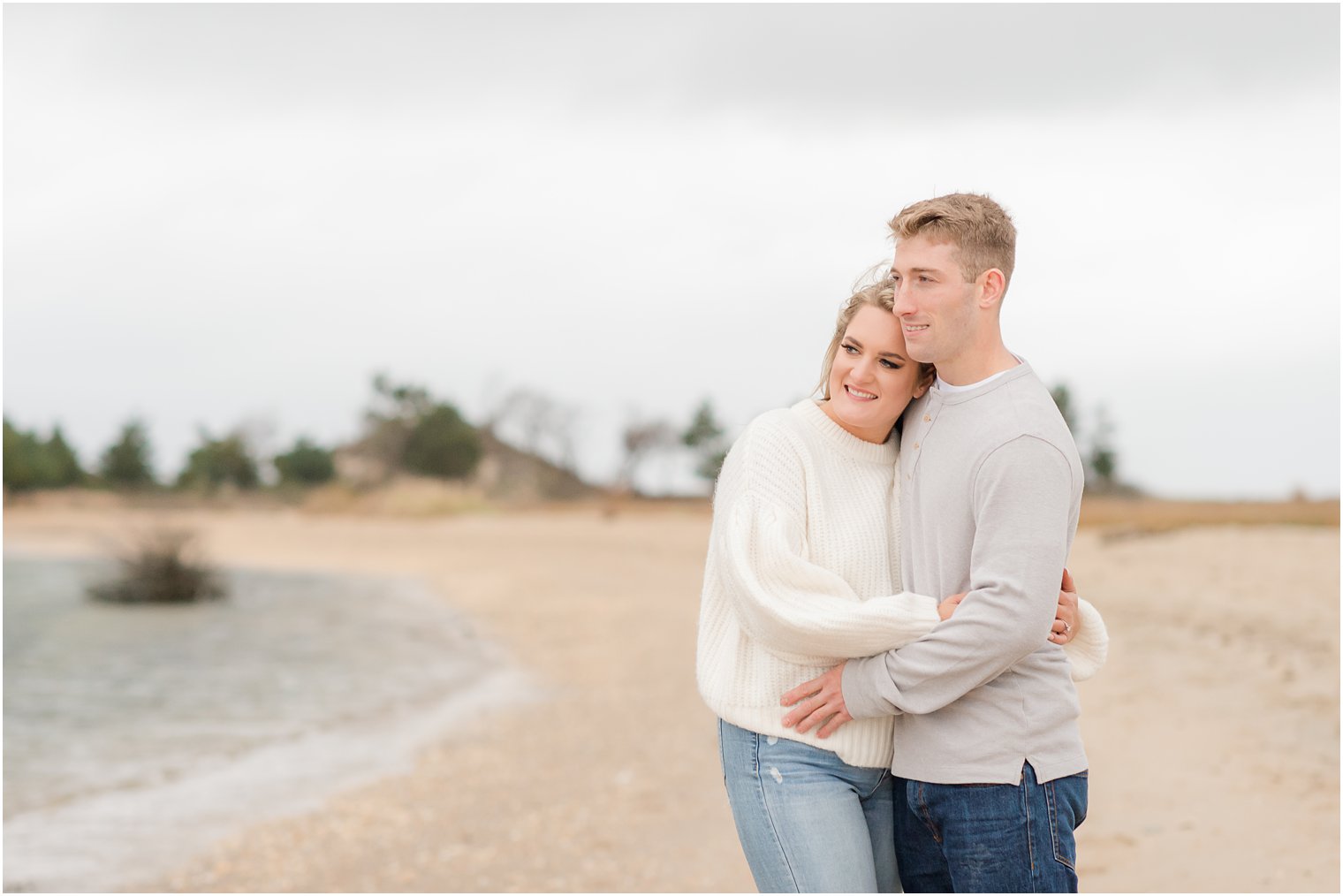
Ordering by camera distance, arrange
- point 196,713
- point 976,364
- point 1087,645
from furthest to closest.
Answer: point 196,713, point 1087,645, point 976,364

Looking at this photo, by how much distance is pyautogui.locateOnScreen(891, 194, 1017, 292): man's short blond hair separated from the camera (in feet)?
7.64

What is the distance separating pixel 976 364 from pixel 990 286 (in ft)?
0.54

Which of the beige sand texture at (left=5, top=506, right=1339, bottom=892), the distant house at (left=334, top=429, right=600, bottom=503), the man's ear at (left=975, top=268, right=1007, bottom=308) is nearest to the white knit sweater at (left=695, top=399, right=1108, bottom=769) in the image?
the man's ear at (left=975, top=268, right=1007, bottom=308)

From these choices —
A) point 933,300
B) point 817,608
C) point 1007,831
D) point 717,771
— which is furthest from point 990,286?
point 717,771

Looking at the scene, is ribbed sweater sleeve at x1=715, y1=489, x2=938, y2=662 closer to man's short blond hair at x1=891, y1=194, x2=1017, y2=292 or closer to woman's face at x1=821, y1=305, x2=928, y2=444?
woman's face at x1=821, y1=305, x2=928, y2=444

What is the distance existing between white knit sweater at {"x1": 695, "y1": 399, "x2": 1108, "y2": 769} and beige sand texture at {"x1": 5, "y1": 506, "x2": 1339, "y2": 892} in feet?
11.0

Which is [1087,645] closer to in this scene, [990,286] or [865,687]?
[865,687]

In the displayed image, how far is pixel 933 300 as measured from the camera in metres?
2.35

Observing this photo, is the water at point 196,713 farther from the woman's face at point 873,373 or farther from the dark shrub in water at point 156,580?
the woman's face at point 873,373

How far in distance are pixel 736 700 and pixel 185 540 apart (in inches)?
900

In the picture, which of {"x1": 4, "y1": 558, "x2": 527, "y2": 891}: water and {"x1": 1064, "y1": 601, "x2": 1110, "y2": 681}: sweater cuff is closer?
{"x1": 1064, "y1": 601, "x2": 1110, "y2": 681}: sweater cuff

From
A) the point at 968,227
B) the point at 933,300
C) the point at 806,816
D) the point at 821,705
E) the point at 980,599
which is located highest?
the point at 968,227

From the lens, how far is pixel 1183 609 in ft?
43.3

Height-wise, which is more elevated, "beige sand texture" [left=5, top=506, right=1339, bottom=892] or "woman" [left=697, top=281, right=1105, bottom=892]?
"woman" [left=697, top=281, right=1105, bottom=892]
